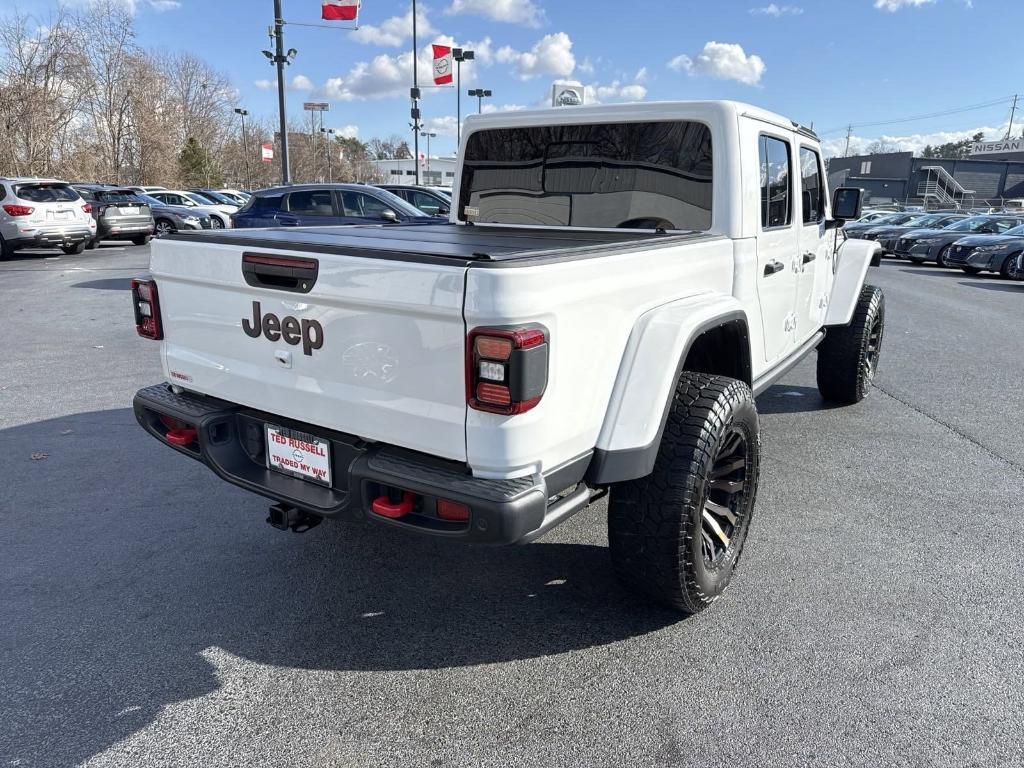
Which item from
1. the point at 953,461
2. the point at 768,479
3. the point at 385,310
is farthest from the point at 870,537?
the point at 385,310

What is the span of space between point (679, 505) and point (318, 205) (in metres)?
9.96

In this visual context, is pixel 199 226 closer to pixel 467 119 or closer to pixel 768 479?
pixel 467 119

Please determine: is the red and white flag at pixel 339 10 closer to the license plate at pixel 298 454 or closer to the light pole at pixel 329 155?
the license plate at pixel 298 454

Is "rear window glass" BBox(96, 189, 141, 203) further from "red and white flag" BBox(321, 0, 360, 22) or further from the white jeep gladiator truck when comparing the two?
the white jeep gladiator truck

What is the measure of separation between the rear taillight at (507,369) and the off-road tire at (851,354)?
429 centimetres

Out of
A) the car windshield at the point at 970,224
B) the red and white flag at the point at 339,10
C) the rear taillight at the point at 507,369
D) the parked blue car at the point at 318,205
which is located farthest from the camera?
the car windshield at the point at 970,224

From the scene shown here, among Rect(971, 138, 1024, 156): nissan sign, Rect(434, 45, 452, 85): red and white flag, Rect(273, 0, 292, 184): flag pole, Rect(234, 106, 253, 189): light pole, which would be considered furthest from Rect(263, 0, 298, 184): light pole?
Rect(971, 138, 1024, 156): nissan sign

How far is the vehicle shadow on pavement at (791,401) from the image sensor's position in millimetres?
5859

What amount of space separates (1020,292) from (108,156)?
45.4 meters

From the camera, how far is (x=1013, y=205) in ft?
194

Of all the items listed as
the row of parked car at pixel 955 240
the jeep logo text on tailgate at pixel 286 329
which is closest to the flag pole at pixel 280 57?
the row of parked car at pixel 955 240

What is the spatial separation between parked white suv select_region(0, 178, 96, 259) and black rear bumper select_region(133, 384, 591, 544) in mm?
15281

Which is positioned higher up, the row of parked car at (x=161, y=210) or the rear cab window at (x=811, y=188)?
the row of parked car at (x=161, y=210)

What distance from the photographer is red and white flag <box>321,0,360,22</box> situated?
18.7 metres
